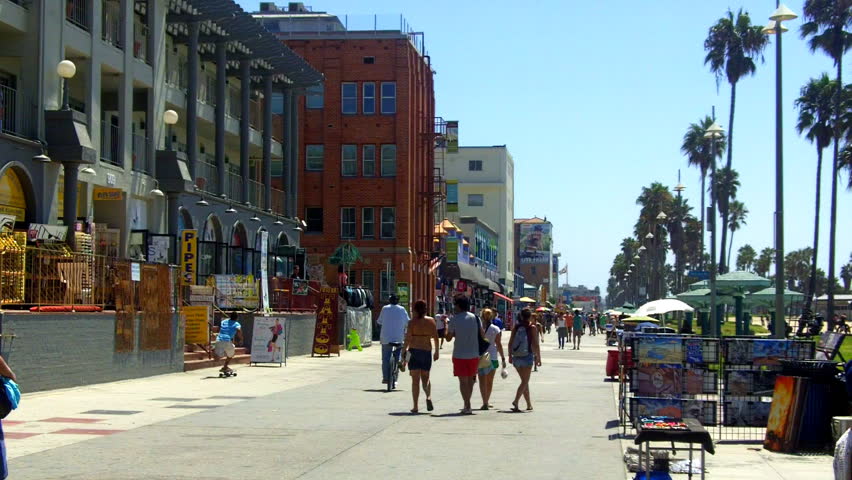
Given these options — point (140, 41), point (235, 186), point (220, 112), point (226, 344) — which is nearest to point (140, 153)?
point (140, 41)

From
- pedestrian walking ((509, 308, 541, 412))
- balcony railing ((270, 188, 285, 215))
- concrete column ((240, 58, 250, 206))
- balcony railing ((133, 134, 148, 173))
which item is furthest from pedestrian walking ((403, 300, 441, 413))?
balcony railing ((270, 188, 285, 215))

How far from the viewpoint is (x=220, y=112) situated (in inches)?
1580

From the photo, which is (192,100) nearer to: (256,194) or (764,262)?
(256,194)

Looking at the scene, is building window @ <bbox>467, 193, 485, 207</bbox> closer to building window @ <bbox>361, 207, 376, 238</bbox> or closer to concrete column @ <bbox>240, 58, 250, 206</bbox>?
building window @ <bbox>361, 207, 376, 238</bbox>

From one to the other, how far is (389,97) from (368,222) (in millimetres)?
7063

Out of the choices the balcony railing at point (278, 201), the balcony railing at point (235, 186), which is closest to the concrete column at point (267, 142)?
the balcony railing at point (278, 201)

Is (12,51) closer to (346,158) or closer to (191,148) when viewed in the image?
(191,148)

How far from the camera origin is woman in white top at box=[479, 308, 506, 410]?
18.8 m

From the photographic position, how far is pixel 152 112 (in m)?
34.0

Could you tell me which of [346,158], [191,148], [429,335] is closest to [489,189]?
[346,158]

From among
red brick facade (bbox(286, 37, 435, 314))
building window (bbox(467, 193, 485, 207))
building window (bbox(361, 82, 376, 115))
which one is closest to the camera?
red brick facade (bbox(286, 37, 435, 314))

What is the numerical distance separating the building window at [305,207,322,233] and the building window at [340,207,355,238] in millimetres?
1408

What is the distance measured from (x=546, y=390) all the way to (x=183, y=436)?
38.0 feet

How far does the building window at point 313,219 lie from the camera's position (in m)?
62.9
